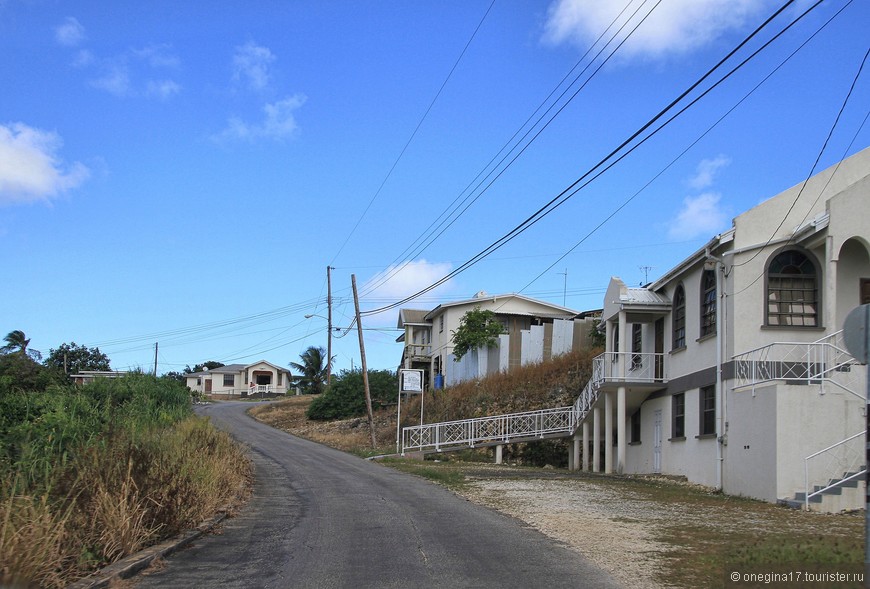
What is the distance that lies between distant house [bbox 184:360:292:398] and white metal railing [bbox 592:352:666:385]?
229ft

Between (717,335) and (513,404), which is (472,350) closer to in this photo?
(513,404)

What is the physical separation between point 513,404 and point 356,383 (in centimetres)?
1827

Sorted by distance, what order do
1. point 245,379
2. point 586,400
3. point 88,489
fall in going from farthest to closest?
point 245,379, point 586,400, point 88,489

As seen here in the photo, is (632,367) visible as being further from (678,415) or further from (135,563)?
(135,563)

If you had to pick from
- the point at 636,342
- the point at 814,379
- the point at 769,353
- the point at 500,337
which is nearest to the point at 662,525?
the point at 814,379

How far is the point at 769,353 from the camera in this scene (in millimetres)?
18531

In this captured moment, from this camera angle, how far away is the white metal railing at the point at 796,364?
1648cm

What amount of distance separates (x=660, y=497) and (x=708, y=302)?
234 inches

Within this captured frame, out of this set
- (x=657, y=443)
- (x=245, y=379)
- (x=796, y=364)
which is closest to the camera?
(x=796, y=364)

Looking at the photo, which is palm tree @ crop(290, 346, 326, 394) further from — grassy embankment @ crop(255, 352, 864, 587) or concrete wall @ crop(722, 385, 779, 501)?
concrete wall @ crop(722, 385, 779, 501)

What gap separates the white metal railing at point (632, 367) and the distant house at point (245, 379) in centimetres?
6971

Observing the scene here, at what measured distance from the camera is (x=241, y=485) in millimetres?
17062

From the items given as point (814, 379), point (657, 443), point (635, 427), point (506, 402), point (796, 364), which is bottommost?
point (657, 443)

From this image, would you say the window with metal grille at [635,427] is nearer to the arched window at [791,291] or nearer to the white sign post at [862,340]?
the arched window at [791,291]
